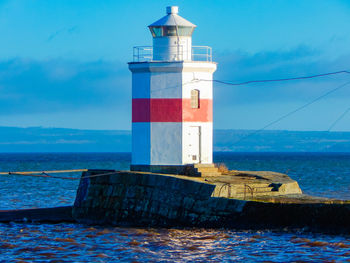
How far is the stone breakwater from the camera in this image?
52.7 feet

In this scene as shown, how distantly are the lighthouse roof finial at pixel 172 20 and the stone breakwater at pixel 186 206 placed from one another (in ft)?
15.9

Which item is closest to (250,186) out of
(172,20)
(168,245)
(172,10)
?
(168,245)

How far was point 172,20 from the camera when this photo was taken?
2114 centimetres

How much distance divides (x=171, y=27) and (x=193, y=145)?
3.74m

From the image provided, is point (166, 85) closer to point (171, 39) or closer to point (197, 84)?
point (197, 84)

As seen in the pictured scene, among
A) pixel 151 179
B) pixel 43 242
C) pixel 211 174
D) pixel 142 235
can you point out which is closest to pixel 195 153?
pixel 211 174

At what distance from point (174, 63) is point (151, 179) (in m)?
3.72

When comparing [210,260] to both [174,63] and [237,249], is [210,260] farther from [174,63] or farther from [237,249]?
[174,63]

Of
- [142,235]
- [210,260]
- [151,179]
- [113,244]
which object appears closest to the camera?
[210,260]

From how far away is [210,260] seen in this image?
14625 mm

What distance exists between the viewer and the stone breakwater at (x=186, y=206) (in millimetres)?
16078

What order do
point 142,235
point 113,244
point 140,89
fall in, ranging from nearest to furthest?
1. point 113,244
2. point 142,235
3. point 140,89

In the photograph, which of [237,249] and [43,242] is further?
[43,242]

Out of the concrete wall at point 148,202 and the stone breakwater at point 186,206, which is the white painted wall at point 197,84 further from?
the concrete wall at point 148,202
